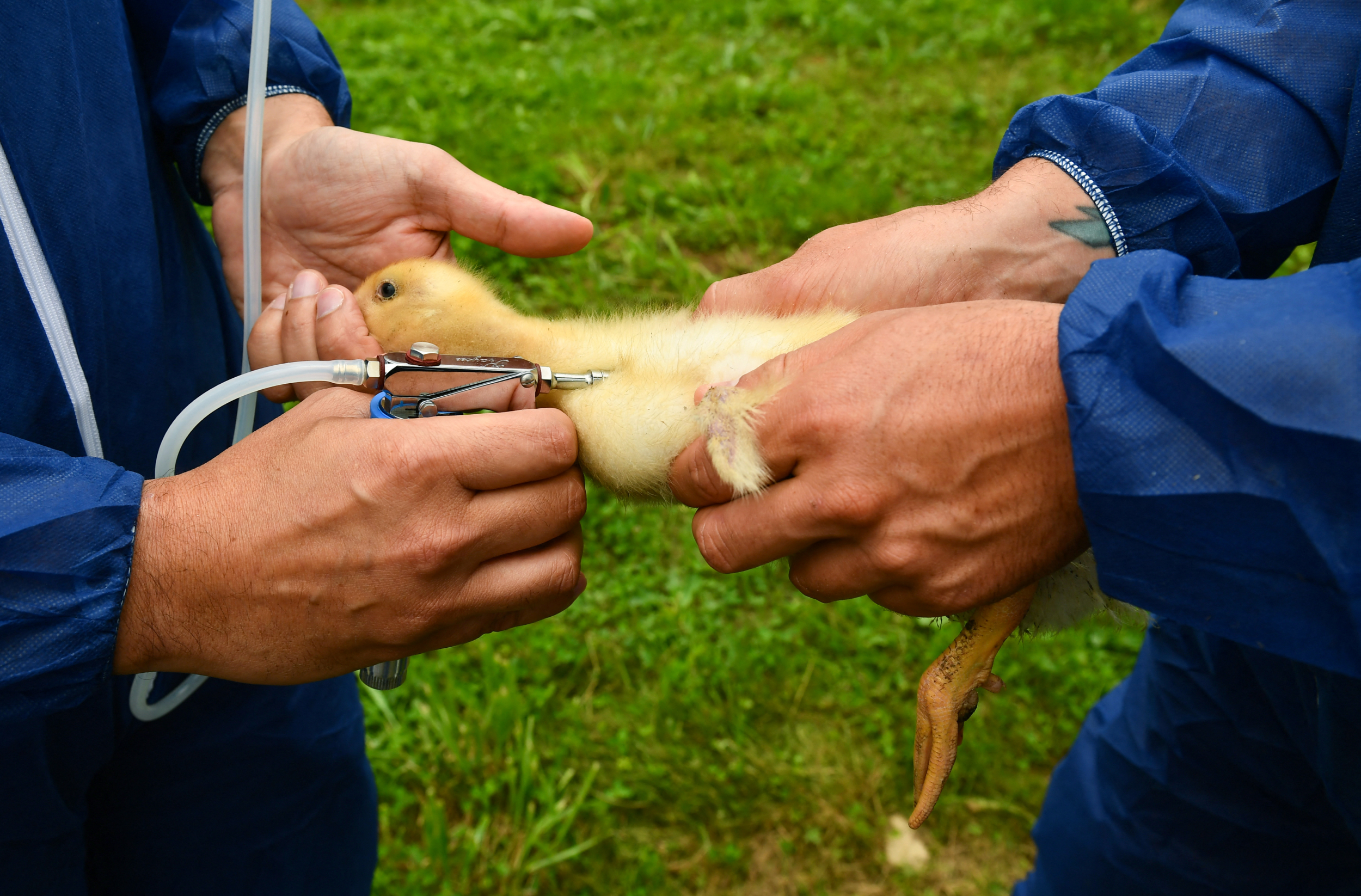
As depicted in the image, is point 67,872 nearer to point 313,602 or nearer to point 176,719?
point 176,719

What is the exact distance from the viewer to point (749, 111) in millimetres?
5098

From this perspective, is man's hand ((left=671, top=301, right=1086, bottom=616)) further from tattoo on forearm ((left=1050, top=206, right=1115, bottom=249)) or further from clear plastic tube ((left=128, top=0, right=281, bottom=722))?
clear plastic tube ((left=128, top=0, right=281, bottom=722))

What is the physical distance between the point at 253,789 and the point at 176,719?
0.23 m

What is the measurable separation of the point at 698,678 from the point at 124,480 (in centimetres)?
215

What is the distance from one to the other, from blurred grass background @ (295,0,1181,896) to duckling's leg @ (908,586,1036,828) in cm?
128

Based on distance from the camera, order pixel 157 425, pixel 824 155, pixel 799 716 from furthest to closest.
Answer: pixel 824 155, pixel 799 716, pixel 157 425

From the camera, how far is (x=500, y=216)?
1.80m

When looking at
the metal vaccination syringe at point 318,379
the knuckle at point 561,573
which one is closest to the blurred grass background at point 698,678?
the metal vaccination syringe at point 318,379

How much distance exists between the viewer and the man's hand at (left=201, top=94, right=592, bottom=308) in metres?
1.82

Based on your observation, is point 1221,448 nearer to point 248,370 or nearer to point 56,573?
point 56,573

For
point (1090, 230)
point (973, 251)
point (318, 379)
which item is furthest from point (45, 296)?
point (1090, 230)

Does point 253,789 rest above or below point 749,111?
below

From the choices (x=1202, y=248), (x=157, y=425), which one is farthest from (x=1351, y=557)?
(x=157, y=425)

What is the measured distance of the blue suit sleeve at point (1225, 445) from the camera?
0.98m
